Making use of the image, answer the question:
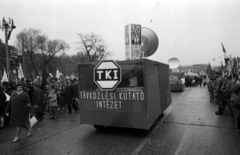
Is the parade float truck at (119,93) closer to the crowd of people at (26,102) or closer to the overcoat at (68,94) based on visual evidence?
the crowd of people at (26,102)

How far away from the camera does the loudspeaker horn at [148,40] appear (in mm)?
6820

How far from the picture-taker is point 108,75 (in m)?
4.89

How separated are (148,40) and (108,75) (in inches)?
108

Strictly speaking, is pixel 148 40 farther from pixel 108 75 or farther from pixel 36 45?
pixel 36 45

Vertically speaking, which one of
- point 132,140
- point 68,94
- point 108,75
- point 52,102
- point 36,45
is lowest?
point 132,140

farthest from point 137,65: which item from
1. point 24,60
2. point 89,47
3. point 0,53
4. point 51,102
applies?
point 0,53

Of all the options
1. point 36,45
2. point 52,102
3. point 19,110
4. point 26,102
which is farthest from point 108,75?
point 36,45

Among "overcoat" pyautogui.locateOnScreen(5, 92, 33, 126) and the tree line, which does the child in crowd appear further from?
the tree line

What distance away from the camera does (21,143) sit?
4.75 meters

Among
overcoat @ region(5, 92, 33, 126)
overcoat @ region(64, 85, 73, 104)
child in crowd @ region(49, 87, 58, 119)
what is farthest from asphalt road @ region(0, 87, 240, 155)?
overcoat @ region(64, 85, 73, 104)

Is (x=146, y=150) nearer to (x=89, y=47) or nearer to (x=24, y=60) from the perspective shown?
(x=89, y=47)

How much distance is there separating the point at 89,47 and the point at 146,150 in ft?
94.2

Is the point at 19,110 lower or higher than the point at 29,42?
lower

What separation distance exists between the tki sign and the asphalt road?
1473 millimetres
